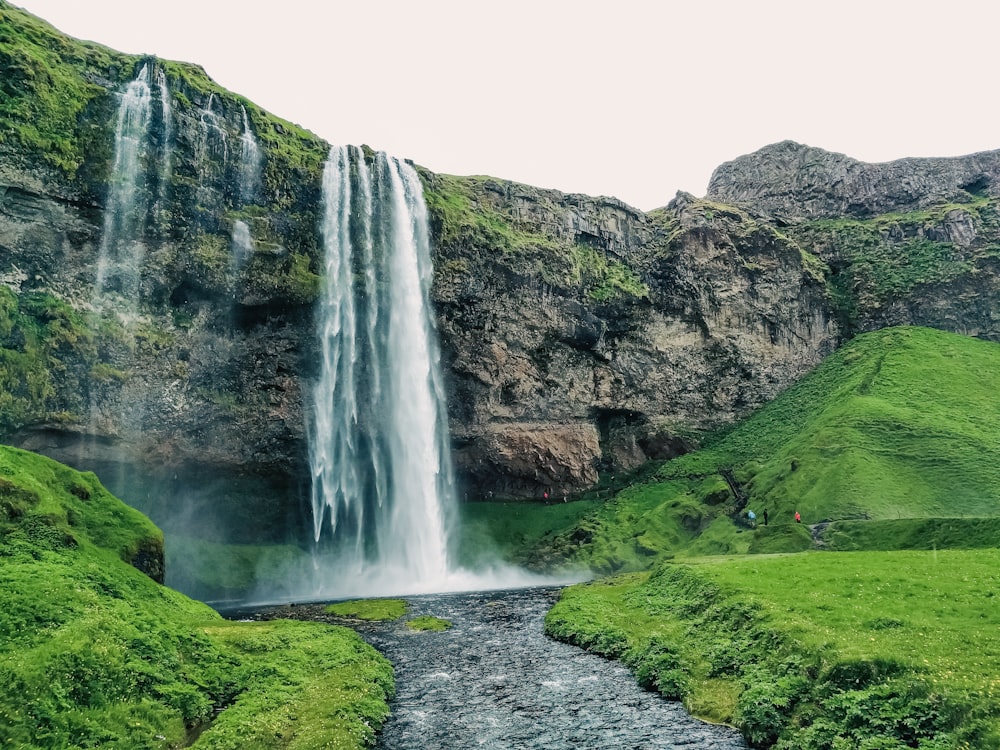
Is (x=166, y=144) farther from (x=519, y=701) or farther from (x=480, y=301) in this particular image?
(x=519, y=701)

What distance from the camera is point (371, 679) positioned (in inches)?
829

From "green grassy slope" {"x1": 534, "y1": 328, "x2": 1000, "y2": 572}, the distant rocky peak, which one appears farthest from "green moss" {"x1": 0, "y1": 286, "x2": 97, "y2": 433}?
the distant rocky peak

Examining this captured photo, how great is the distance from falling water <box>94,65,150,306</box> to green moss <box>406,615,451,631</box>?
38.0 m

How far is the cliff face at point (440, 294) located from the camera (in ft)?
164

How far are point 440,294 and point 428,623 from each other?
4005 cm

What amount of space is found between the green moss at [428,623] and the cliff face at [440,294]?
31.7 meters

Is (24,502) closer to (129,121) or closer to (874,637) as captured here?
(874,637)

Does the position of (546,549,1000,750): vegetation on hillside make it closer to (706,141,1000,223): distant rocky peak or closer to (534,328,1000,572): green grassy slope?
(534,328,1000,572): green grassy slope

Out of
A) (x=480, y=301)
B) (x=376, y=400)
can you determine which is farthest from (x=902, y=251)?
(x=376, y=400)

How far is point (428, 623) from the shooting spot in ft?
108

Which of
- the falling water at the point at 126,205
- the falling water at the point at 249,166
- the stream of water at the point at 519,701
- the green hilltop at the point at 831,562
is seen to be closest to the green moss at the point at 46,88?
the falling water at the point at 126,205

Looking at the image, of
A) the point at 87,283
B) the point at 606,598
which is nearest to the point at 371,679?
the point at 606,598

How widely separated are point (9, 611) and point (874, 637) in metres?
22.4

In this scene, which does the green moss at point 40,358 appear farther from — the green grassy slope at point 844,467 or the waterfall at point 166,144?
the green grassy slope at point 844,467
